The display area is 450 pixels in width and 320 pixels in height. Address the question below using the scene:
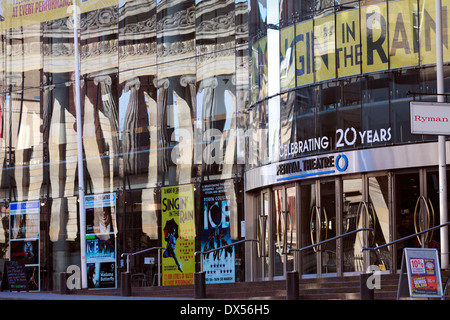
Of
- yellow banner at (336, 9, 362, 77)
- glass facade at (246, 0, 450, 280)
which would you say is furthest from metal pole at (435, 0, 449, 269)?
yellow banner at (336, 9, 362, 77)

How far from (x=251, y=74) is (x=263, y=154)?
3131 millimetres

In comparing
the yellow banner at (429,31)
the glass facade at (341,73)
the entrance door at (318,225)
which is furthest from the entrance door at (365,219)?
the yellow banner at (429,31)

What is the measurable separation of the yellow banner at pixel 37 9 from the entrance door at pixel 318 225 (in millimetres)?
13999

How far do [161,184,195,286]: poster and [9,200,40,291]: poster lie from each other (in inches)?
271

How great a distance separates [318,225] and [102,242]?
1177 cm

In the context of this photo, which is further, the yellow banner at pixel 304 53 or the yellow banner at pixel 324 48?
the yellow banner at pixel 304 53

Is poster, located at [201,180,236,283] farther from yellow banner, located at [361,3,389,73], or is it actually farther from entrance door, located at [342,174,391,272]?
yellow banner, located at [361,3,389,73]

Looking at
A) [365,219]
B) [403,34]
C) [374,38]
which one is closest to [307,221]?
[365,219]

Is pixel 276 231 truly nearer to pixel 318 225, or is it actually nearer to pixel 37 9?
pixel 318 225

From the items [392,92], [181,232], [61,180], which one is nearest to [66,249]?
[61,180]

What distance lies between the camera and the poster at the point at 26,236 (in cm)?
4056

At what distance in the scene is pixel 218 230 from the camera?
1367 inches

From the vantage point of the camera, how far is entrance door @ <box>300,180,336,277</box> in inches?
1155

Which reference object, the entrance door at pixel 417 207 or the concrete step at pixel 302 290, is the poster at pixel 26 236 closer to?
the concrete step at pixel 302 290
